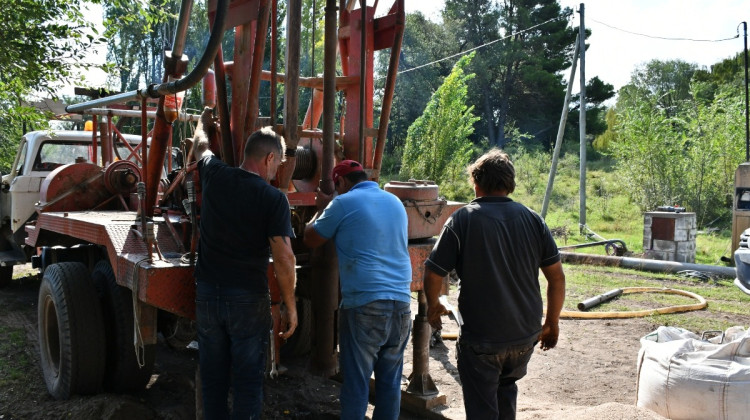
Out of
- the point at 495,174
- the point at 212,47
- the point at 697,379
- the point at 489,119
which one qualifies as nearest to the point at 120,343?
the point at 212,47

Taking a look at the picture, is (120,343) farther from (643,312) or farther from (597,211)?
(597,211)

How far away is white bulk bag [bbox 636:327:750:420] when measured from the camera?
3.50m

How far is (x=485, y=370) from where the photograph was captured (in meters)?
2.88

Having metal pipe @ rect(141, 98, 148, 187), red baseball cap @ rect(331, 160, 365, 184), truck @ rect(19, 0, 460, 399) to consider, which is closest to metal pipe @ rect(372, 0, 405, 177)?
truck @ rect(19, 0, 460, 399)

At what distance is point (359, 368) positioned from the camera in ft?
10.5

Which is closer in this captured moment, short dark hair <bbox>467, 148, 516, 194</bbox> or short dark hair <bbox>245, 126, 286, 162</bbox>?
short dark hair <bbox>467, 148, 516, 194</bbox>

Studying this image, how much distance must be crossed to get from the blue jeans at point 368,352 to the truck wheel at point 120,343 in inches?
60.7

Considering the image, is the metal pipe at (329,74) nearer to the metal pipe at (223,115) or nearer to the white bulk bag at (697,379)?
the metal pipe at (223,115)

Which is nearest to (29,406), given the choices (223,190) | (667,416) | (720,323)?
(223,190)

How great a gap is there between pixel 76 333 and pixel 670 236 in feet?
33.2

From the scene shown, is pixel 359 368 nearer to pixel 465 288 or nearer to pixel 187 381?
pixel 465 288

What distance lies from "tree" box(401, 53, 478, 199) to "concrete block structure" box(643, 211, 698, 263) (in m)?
10.5

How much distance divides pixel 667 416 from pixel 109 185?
4724 mm

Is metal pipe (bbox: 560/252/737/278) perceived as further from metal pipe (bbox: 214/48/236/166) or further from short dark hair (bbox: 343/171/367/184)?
metal pipe (bbox: 214/48/236/166)
